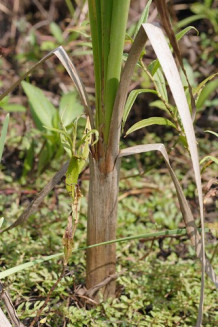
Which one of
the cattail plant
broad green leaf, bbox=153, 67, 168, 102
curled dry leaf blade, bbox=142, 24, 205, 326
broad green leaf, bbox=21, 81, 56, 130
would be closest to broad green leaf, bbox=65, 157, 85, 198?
the cattail plant

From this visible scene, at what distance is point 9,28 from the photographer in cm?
256

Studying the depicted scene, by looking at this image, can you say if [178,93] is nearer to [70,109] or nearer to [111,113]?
[111,113]

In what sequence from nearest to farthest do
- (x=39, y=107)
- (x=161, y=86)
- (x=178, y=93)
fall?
(x=178, y=93) → (x=161, y=86) → (x=39, y=107)

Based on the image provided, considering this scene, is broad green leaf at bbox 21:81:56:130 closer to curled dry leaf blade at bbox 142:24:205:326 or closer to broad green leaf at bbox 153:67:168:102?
broad green leaf at bbox 153:67:168:102

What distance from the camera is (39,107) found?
1685 mm

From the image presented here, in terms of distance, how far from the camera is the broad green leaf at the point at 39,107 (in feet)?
5.47

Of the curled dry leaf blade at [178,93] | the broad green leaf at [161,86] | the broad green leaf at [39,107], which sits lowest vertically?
the curled dry leaf blade at [178,93]

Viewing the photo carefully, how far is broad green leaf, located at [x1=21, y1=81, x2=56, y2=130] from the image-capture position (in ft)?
5.47

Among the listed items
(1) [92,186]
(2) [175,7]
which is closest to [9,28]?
(2) [175,7]

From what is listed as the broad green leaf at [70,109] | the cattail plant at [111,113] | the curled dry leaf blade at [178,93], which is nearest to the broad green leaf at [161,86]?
the cattail plant at [111,113]

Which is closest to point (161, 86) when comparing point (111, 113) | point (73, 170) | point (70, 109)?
point (111, 113)

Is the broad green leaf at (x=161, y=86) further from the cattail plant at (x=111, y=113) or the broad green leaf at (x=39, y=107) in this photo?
the broad green leaf at (x=39, y=107)

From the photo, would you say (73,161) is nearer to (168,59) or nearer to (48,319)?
(168,59)

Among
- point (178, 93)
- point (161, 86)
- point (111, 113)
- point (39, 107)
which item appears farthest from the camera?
point (39, 107)
